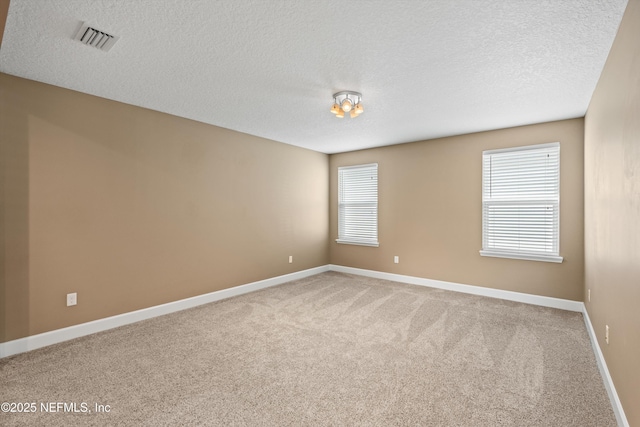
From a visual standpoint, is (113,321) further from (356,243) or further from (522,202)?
(522,202)

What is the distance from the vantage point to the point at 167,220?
382 cm

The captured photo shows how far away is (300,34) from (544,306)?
14.6 ft

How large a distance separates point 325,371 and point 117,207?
9.37 feet

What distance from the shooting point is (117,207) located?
11.1 ft

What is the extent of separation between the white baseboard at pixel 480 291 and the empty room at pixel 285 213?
0.03 m

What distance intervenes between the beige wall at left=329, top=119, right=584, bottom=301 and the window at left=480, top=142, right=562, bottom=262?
Answer: 8 centimetres

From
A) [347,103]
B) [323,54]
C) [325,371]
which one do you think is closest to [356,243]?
[347,103]

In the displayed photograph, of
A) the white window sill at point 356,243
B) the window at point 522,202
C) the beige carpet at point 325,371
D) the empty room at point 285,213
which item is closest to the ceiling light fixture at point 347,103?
the empty room at point 285,213

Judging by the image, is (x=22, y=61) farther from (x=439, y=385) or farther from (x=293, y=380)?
(x=439, y=385)

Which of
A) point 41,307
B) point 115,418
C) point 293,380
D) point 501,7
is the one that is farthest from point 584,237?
point 41,307

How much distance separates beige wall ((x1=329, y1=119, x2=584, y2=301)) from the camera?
3.88 m

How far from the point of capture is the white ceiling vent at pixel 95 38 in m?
2.04

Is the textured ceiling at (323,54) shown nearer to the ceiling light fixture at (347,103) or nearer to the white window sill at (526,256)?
the ceiling light fixture at (347,103)

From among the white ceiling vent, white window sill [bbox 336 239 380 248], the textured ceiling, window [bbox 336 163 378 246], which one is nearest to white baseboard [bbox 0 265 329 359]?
white window sill [bbox 336 239 380 248]
